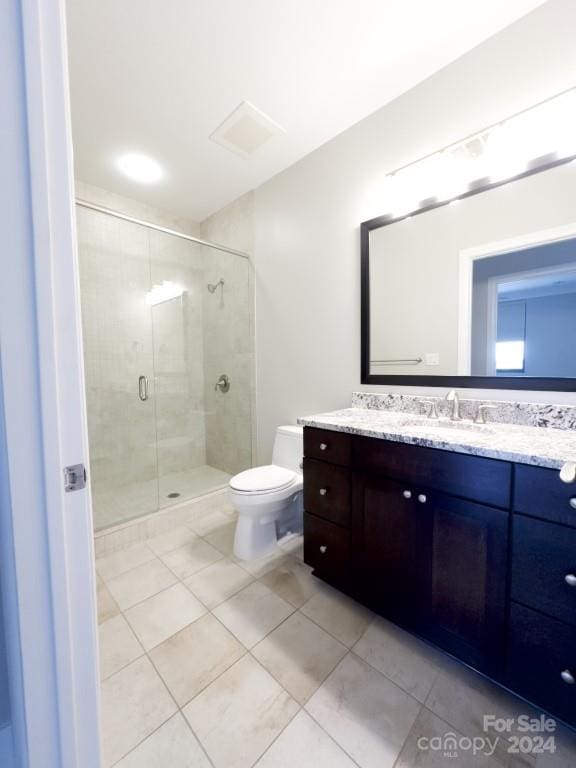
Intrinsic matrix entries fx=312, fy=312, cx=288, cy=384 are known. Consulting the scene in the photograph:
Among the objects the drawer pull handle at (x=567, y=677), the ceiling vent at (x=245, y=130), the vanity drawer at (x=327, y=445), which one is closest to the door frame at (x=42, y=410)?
the vanity drawer at (x=327, y=445)

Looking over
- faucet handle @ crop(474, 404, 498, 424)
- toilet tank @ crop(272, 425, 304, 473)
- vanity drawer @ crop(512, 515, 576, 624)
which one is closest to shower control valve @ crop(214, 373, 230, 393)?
toilet tank @ crop(272, 425, 304, 473)

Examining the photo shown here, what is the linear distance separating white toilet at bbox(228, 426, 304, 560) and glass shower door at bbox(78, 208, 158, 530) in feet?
2.68

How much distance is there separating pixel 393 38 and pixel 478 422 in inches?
66.6

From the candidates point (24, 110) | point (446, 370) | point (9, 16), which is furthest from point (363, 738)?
point (9, 16)

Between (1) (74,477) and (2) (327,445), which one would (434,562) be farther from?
(1) (74,477)

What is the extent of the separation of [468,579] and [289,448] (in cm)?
120

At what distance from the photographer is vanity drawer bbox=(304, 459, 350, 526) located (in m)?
1.36

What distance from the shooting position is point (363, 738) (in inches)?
36.5

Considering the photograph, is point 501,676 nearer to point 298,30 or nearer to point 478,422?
point 478,422

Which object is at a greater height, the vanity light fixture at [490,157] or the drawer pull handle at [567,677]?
the vanity light fixture at [490,157]

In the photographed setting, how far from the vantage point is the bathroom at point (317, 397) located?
584 millimetres

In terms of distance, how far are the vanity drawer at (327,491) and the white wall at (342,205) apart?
597 mm

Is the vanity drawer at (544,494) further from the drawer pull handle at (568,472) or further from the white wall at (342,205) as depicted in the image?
the white wall at (342,205)

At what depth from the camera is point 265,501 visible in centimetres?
166
